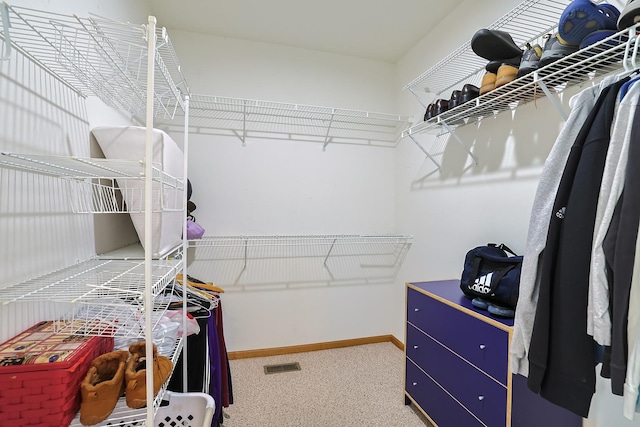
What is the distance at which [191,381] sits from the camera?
4.80 feet

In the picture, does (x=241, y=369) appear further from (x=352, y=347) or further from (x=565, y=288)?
(x=565, y=288)

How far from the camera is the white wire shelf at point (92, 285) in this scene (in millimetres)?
760

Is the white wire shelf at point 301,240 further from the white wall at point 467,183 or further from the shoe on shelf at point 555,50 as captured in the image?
the shoe on shelf at point 555,50

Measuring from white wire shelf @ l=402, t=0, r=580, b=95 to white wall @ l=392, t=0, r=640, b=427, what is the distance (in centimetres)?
21

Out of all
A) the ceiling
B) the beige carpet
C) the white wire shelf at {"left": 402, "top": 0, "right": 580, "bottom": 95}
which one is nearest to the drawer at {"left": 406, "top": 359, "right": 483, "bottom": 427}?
the beige carpet

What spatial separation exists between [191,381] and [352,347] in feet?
5.25

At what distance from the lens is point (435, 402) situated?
163 cm

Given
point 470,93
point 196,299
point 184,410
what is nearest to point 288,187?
point 196,299

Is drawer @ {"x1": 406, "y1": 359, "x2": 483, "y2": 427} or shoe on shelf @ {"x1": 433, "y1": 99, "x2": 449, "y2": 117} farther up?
shoe on shelf @ {"x1": 433, "y1": 99, "x2": 449, "y2": 117}

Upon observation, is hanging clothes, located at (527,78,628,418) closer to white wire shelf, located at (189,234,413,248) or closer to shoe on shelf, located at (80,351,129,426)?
shoe on shelf, located at (80,351,129,426)

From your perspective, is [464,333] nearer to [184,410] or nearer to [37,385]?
[184,410]

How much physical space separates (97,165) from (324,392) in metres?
1.94

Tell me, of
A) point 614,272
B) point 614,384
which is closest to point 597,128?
point 614,272

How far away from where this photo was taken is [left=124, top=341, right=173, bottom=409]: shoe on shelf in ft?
2.76
